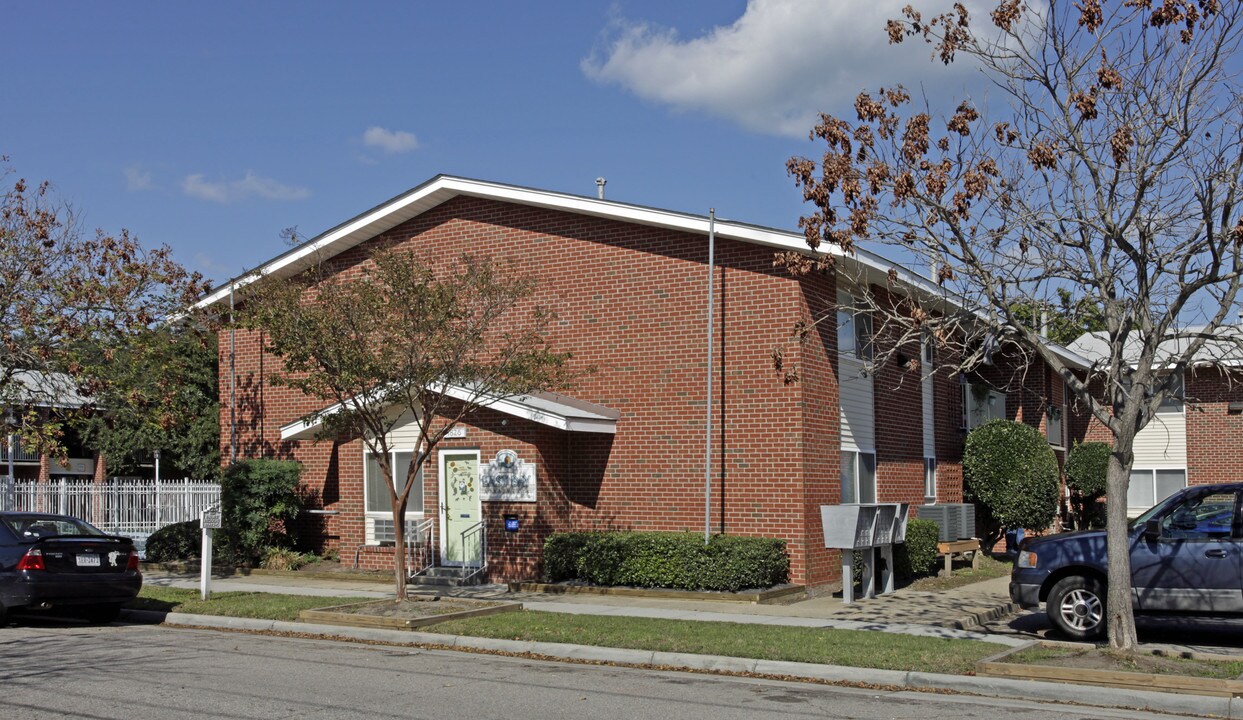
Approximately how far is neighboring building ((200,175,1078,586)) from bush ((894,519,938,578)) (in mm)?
1035

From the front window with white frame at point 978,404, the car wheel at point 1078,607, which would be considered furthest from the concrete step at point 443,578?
the front window with white frame at point 978,404

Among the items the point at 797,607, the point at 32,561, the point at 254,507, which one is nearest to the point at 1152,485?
the point at 797,607

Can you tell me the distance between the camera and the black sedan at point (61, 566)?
1459 centimetres

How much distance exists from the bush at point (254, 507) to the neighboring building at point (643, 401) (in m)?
0.96

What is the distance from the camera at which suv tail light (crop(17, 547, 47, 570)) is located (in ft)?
47.9

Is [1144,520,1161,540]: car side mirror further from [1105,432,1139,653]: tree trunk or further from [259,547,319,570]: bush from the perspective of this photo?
[259,547,319,570]: bush

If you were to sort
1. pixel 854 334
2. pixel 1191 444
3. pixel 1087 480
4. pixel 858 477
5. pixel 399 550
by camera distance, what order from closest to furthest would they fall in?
1. pixel 399 550
2. pixel 858 477
3. pixel 854 334
4. pixel 1087 480
5. pixel 1191 444

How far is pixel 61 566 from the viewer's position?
48.9ft

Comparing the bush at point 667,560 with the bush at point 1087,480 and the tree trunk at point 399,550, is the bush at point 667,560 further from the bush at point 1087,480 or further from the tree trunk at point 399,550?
the bush at point 1087,480

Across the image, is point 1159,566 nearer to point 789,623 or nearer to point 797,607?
point 789,623

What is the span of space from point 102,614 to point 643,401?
8535 mm

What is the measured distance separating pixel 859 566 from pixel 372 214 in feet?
34.3

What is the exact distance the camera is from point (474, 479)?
2008 cm

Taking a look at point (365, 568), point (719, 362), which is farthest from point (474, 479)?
point (719, 362)
